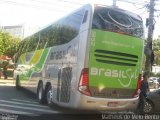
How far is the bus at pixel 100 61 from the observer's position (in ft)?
37.4

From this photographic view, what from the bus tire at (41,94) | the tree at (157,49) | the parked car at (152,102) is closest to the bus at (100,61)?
the bus tire at (41,94)

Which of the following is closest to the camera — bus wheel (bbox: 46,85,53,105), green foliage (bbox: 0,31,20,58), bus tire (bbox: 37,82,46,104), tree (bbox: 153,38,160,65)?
bus wheel (bbox: 46,85,53,105)

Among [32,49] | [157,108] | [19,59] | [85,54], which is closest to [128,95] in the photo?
[85,54]

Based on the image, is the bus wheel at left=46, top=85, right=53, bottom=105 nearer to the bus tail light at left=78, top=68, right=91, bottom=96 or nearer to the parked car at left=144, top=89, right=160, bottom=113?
the bus tail light at left=78, top=68, right=91, bottom=96

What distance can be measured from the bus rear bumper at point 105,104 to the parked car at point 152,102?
148 inches

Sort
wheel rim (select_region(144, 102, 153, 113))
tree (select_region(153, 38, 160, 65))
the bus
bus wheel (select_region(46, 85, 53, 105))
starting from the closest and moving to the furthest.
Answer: the bus, bus wheel (select_region(46, 85, 53, 105)), wheel rim (select_region(144, 102, 153, 113)), tree (select_region(153, 38, 160, 65))

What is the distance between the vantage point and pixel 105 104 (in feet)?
37.6

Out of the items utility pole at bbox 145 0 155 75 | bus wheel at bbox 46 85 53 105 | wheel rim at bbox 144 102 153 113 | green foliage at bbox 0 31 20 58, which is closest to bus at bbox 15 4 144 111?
bus wheel at bbox 46 85 53 105

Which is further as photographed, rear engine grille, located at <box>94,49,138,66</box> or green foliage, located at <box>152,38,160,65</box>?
green foliage, located at <box>152,38,160,65</box>

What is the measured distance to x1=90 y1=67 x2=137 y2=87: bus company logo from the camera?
11.5 metres

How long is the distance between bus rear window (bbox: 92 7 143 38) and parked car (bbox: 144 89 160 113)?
4034mm

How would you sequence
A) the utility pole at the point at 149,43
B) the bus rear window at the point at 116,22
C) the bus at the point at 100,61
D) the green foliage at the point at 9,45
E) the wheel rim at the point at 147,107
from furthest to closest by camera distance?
the green foliage at the point at 9,45
the utility pole at the point at 149,43
the wheel rim at the point at 147,107
the bus rear window at the point at 116,22
the bus at the point at 100,61

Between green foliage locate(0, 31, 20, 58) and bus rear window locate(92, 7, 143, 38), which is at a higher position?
green foliage locate(0, 31, 20, 58)

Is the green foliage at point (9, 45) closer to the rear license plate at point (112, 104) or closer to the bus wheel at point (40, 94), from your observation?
the bus wheel at point (40, 94)
